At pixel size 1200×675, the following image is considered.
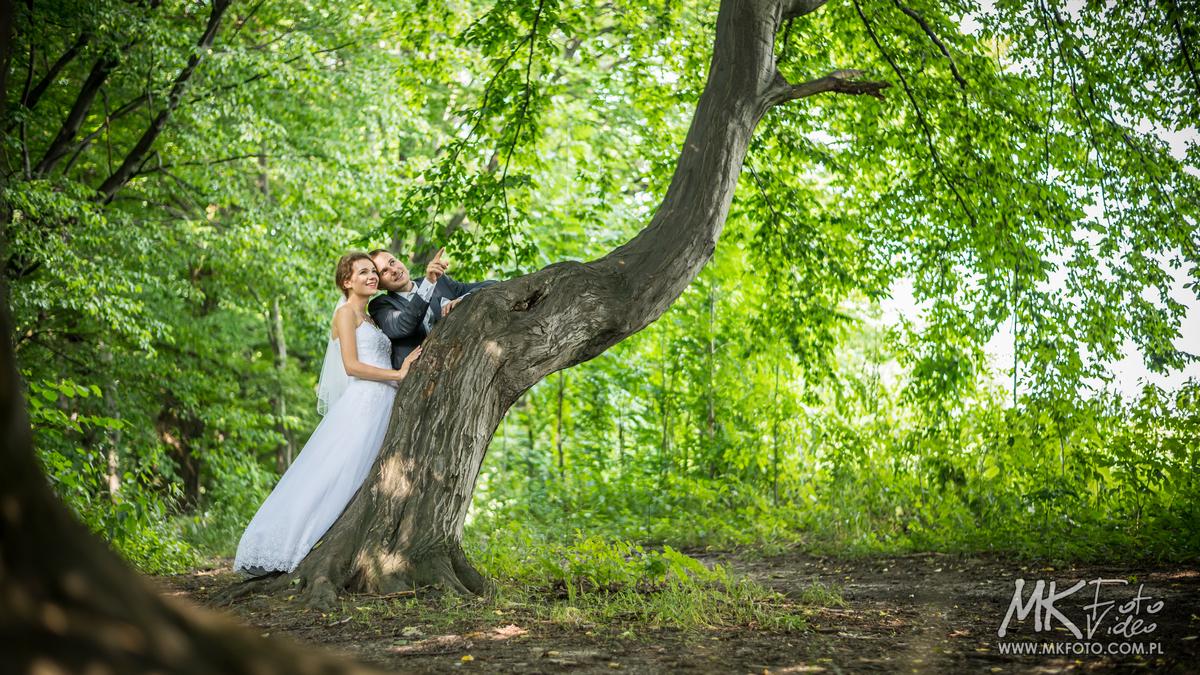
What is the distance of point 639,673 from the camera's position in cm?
402

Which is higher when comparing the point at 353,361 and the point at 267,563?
the point at 353,361

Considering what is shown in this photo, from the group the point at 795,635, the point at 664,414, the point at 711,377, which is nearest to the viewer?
the point at 795,635

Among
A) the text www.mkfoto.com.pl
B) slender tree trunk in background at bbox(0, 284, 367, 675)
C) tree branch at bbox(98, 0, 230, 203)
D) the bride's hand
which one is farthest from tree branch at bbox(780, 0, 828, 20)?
slender tree trunk in background at bbox(0, 284, 367, 675)

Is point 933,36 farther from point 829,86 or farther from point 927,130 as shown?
point 829,86

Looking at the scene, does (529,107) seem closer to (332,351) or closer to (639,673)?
(332,351)

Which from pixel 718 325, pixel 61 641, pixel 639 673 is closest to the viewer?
pixel 61 641

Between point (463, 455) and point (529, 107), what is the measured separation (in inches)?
171

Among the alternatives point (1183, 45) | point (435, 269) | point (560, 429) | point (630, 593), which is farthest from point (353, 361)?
point (560, 429)

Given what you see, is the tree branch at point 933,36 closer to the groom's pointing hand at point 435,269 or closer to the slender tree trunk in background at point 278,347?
the groom's pointing hand at point 435,269

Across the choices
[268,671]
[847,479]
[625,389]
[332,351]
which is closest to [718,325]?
[625,389]

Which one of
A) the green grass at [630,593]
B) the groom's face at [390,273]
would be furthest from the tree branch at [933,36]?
the groom's face at [390,273]

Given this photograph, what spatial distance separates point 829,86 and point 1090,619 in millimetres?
4764

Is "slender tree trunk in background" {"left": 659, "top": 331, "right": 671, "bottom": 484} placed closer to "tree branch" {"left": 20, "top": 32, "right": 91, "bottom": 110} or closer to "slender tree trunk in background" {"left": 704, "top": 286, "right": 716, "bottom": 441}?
"slender tree trunk in background" {"left": 704, "top": 286, "right": 716, "bottom": 441}

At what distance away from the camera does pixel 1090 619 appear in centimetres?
520
